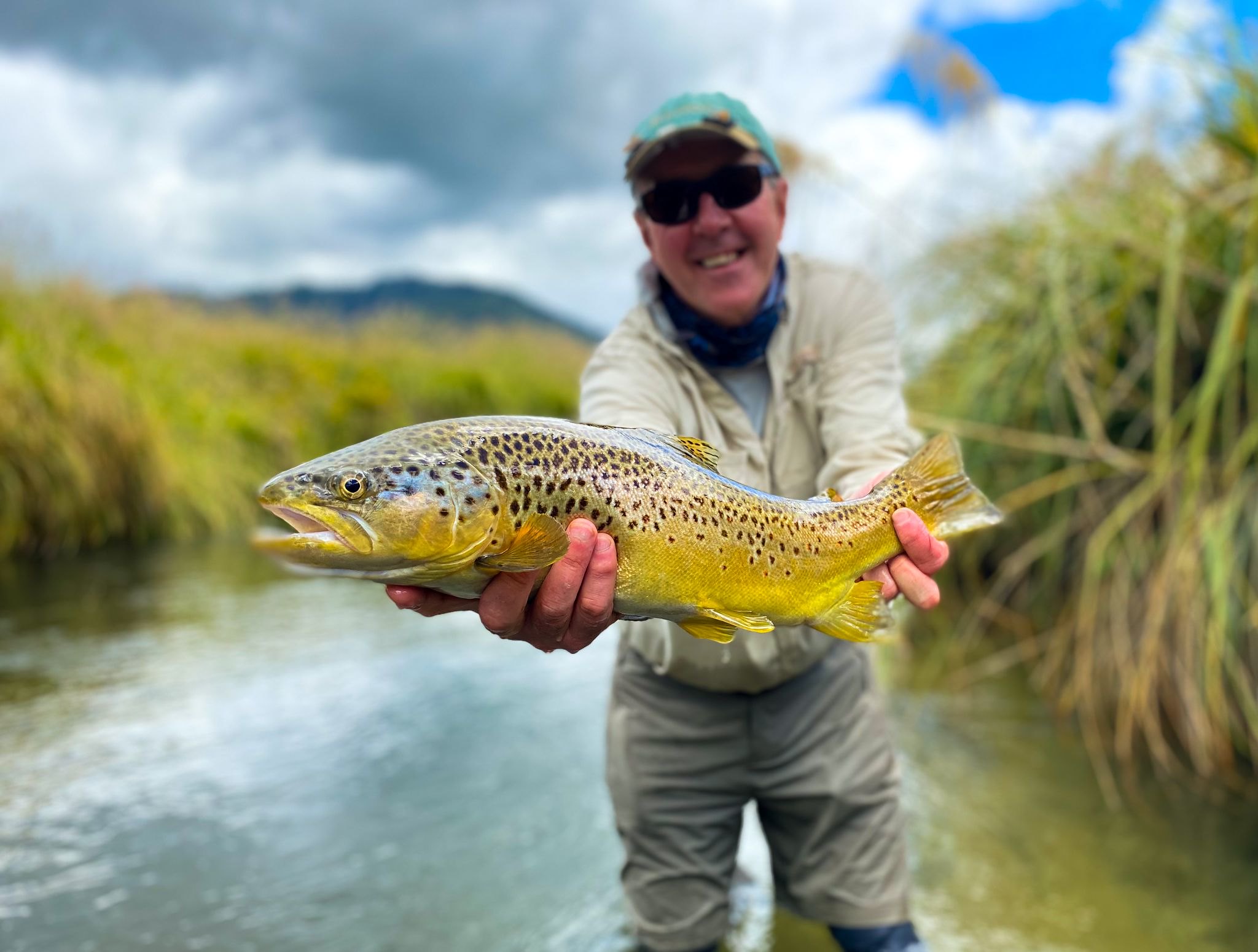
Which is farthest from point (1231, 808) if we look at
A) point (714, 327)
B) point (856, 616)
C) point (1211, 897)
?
point (714, 327)

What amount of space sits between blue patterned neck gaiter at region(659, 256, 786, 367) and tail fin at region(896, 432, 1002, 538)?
671mm

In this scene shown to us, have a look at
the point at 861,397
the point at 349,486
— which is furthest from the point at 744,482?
the point at 349,486

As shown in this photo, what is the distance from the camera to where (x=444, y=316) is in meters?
23.8

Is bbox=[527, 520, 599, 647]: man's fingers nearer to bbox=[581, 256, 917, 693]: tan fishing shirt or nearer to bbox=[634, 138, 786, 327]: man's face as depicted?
bbox=[581, 256, 917, 693]: tan fishing shirt

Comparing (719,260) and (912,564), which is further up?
(719,260)

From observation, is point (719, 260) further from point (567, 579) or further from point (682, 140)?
Answer: point (567, 579)

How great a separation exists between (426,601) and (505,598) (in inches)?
6.7

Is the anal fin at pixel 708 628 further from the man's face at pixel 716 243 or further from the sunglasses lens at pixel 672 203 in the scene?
the sunglasses lens at pixel 672 203

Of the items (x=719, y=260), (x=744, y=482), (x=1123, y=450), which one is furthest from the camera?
(x=1123, y=450)

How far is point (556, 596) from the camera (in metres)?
1.89

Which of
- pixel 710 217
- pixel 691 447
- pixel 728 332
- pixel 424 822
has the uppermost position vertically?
pixel 710 217

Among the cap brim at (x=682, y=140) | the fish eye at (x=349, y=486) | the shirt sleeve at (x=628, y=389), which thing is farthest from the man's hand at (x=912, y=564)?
the fish eye at (x=349, y=486)

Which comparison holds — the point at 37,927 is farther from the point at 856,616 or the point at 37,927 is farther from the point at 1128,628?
the point at 1128,628

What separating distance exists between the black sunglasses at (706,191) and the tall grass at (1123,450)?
2777 millimetres
